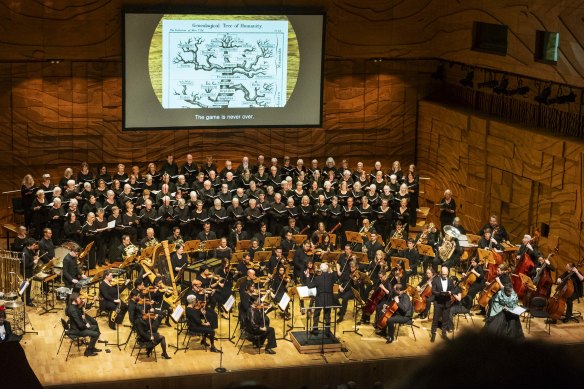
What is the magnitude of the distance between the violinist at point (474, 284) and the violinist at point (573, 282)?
4.03 ft

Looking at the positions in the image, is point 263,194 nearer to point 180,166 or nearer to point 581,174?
point 180,166

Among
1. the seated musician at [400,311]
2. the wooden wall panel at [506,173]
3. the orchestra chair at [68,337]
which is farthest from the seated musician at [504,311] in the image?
the orchestra chair at [68,337]

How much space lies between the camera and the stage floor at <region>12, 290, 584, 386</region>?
1180 centimetres

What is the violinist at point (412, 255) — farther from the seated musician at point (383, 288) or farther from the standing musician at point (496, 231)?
the standing musician at point (496, 231)

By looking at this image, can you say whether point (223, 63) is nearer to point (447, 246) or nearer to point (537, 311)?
point (447, 246)

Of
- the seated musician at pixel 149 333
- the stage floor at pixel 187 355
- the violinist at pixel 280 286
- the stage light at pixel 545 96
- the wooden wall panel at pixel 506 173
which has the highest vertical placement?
the stage light at pixel 545 96

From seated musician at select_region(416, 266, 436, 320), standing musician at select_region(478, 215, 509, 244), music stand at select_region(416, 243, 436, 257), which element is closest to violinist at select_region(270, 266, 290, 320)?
seated musician at select_region(416, 266, 436, 320)

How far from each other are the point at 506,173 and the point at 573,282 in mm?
4138

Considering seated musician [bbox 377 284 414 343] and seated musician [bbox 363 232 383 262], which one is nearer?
seated musician [bbox 377 284 414 343]

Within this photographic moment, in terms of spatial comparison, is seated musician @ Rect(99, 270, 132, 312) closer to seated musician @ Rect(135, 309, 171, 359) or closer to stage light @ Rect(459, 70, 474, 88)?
seated musician @ Rect(135, 309, 171, 359)

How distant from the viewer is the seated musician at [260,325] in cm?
1259

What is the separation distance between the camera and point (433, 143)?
20.4 metres

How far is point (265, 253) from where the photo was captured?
46.2 ft

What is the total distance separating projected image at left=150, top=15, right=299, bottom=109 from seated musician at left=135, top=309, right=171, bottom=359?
7621 mm
